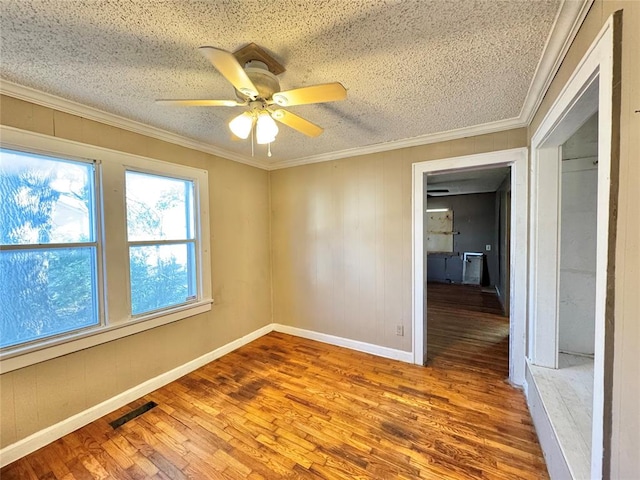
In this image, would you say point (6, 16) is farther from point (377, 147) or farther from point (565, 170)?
point (565, 170)

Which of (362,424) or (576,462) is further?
(362,424)

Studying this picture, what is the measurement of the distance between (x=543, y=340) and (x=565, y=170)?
52.1 inches

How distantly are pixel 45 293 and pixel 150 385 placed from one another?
1.15m

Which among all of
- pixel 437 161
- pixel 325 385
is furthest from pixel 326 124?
pixel 325 385

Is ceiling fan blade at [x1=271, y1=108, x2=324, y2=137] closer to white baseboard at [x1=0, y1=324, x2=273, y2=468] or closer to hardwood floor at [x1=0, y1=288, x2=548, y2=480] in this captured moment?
hardwood floor at [x1=0, y1=288, x2=548, y2=480]

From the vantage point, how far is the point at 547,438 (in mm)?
1532

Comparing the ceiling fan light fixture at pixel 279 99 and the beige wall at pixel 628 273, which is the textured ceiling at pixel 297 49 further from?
the beige wall at pixel 628 273

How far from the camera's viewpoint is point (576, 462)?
3.85 ft

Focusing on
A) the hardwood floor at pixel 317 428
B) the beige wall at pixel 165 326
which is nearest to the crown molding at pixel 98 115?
the beige wall at pixel 165 326

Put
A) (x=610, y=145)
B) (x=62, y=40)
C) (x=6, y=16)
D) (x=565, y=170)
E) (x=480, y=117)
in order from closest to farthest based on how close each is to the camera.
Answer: (x=610, y=145), (x=6, y=16), (x=62, y=40), (x=565, y=170), (x=480, y=117)

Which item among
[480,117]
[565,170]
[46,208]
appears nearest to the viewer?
[46,208]

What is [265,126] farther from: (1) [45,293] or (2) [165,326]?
(2) [165,326]

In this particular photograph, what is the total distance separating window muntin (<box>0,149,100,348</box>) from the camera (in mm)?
1699

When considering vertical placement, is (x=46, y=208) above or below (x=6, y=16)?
below
